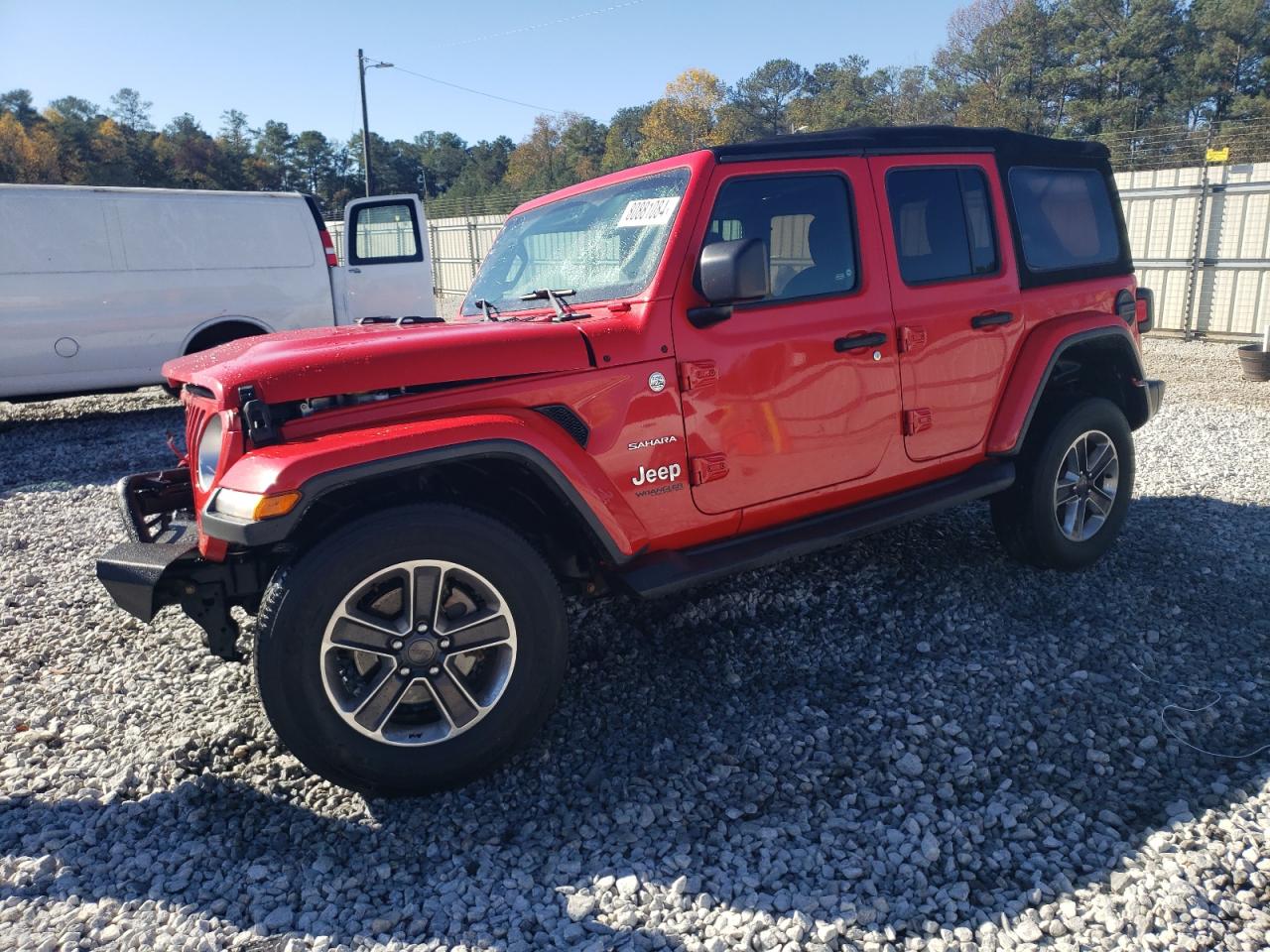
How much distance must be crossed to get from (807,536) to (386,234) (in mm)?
7688

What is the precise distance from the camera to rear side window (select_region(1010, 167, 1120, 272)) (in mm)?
4145

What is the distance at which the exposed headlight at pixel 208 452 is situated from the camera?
2.78 m

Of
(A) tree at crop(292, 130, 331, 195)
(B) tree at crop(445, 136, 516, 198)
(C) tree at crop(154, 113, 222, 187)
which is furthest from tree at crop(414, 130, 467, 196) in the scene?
(C) tree at crop(154, 113, 222, 187)

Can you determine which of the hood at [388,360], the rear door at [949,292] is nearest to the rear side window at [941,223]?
the rear door at [949,292]

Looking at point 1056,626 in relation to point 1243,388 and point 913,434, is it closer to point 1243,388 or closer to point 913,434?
point 913,434

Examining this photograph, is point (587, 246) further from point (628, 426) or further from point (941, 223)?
point (941, 223)

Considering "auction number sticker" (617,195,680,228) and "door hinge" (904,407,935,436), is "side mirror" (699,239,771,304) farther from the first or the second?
"door hinge" (904,407,935,436)

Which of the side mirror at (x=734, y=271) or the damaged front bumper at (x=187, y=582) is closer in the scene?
the damaged front bumper at (x=187, y=582)

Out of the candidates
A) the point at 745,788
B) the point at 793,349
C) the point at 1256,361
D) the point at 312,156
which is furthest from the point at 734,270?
the point at 312,156

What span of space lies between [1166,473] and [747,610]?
13.2 ft

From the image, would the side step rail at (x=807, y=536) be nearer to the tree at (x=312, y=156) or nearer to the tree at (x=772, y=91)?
the tree at (x=772, y=91)

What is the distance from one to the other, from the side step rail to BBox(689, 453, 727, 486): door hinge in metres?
0.28

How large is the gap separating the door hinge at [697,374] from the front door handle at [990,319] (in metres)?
1.46

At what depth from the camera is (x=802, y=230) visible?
3.52m
